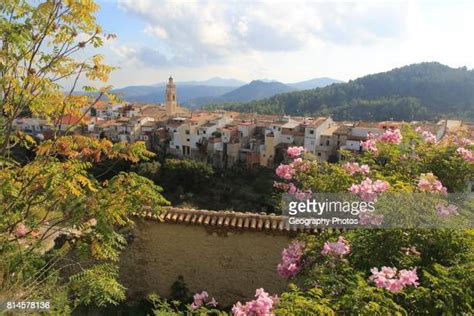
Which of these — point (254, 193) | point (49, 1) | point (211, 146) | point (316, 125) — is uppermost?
point (49, 1)

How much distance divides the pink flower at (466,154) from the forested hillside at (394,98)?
307 ft

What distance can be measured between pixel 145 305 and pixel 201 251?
5.10 feet

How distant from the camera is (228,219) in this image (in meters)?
7.78

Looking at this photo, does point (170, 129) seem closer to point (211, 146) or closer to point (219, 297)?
point (211, 146)

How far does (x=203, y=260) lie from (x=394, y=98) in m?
110

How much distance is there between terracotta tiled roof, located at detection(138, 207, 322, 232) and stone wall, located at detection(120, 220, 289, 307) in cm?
13

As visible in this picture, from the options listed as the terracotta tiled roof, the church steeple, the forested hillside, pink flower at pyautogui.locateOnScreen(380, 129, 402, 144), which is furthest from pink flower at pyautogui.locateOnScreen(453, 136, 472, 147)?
the forested hillside

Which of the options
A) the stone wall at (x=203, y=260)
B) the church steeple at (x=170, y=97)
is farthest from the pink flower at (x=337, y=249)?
the church steeple at (x=170, y=97)

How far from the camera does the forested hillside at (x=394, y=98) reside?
96.2 m

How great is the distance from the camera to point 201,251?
25.9 feet

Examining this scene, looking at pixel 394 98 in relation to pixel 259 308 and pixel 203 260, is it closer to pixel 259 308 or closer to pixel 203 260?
pixel 203 260

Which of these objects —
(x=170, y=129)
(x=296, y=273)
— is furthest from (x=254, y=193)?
(x=296, y=273)

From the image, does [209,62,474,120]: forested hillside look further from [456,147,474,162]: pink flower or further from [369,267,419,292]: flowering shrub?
[369,267,419,292]: flowering shrub

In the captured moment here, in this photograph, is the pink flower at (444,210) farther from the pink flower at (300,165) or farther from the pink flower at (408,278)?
the pink flower at (300,165)
